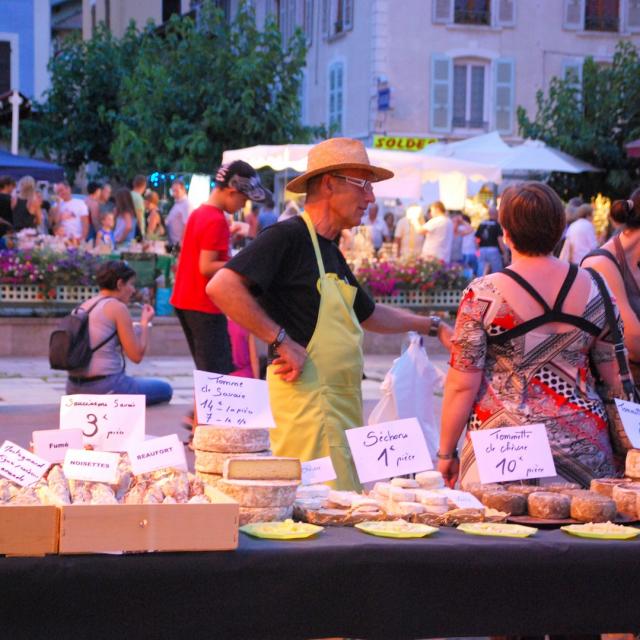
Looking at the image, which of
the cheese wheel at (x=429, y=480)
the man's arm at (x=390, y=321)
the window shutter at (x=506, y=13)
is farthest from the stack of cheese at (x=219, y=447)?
the window shutter at (x=506, y=13)

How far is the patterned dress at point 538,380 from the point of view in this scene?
14.4 ft

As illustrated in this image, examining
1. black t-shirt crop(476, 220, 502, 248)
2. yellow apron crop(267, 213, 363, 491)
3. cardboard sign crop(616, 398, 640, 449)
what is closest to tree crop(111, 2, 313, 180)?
black t-shirt crop(476, 220, 502, 248)

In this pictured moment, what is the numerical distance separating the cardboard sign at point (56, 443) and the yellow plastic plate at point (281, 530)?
1.98ft

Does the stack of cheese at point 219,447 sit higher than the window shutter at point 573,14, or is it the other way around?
the window shutter at point 573,14

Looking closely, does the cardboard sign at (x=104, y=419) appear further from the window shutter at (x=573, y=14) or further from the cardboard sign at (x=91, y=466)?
the window shutter at (x=573, y=14)

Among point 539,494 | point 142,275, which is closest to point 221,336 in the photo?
point 539,494

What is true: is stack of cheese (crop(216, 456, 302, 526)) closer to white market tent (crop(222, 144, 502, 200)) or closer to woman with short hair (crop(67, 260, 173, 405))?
woman with short hair (crop(67, 260, 173, 405))

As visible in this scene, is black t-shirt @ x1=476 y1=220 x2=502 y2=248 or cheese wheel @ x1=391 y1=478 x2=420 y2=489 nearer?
cheese wheel @ x1=391 y1=478 x2=420 y2=489

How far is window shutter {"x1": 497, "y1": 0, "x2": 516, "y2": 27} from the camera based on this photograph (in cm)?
3591

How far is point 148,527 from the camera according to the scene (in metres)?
3.19

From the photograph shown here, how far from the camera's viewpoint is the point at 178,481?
138 inches

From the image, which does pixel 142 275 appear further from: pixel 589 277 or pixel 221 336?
pixel 589 277

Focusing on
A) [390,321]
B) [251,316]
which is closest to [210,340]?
[390,321]

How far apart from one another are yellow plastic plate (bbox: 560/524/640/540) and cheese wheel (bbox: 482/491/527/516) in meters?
0.21
